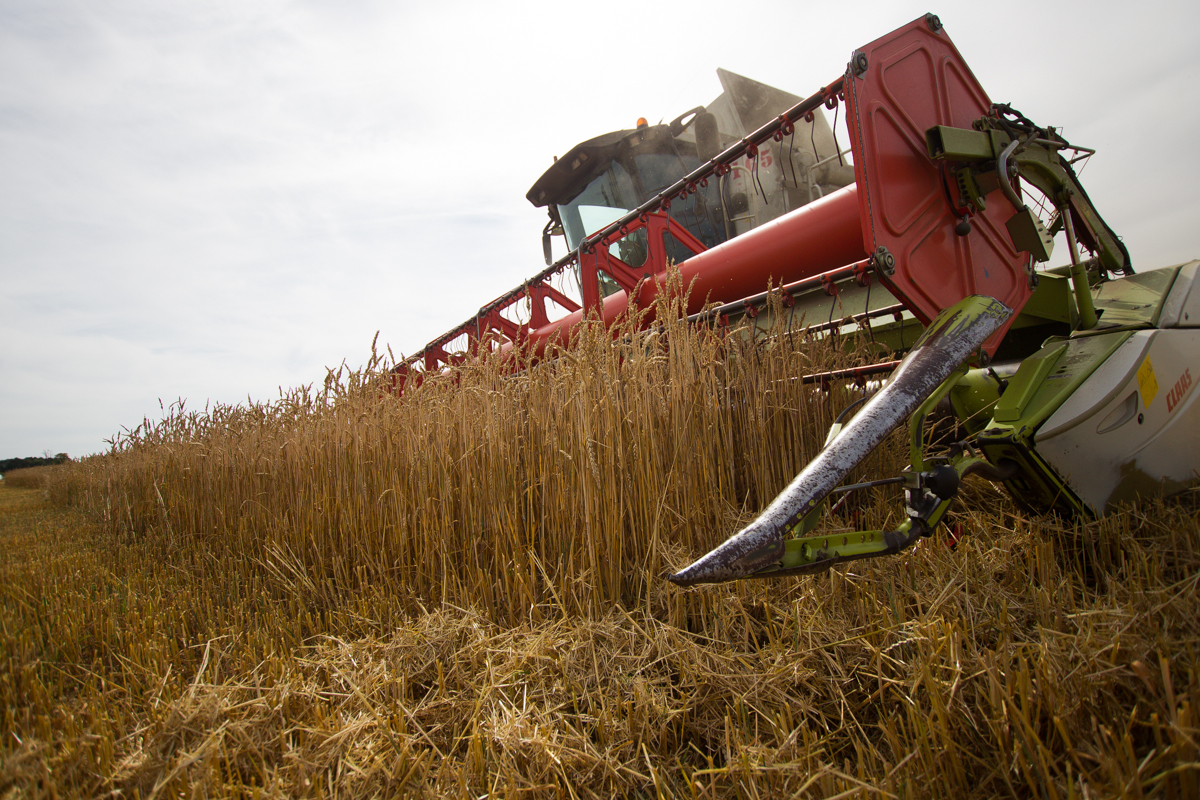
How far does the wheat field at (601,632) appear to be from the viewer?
1.05 metres

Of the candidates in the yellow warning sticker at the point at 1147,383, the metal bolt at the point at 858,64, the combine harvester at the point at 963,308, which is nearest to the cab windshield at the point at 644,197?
the combine harvester at the point at 963,308

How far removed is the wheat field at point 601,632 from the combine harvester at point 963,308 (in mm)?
255

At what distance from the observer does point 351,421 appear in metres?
2.80

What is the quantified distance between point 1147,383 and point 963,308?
0.79 m

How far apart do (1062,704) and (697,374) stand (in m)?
1.49

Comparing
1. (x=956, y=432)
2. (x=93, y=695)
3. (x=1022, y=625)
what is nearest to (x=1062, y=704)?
(x=1022, y=625)

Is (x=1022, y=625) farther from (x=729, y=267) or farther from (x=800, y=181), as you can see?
(x=800, y=181)

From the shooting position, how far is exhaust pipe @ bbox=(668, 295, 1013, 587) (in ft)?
3.51

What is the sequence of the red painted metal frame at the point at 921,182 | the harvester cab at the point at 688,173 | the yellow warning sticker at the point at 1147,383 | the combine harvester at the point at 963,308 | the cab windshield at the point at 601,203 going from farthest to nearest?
the cab windshield at the point at 601,203
the harvester cab at the point at 688,173
the red painted metal frame at the point at 921,182
the yellow warning sticker at the point at 1147,383
the combine harvester at the point at 963,308

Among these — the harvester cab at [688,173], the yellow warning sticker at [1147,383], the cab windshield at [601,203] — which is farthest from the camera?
the cab windshield at [601,203]

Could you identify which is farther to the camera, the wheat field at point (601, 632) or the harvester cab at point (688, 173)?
the harvester cab at point (688, 173)

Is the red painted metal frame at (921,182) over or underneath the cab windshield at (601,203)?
underneath

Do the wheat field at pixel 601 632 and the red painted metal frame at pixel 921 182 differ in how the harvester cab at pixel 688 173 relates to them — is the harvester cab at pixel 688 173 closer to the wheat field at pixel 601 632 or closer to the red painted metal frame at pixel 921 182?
the red painted metal frame at pixel 921 182

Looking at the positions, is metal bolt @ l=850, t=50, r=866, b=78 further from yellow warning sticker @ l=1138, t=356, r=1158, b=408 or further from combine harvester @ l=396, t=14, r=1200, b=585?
yellow warning sticker @ l=1138, t=356, r=1158, b=408
